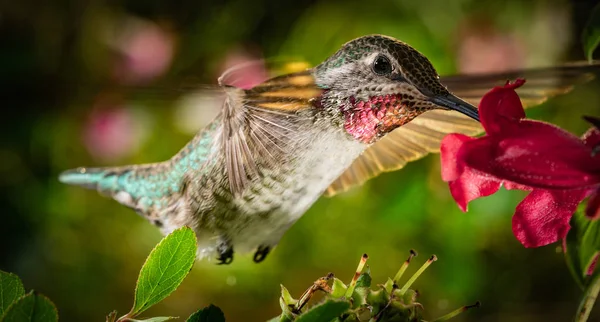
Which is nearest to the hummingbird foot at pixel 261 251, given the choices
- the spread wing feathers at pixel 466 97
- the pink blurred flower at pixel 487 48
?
the spread wing feathers at pixel 466 97

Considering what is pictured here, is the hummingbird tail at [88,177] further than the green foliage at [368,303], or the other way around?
the hummingbird tail at [88,177]

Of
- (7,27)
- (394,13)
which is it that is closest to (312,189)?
(394,13)

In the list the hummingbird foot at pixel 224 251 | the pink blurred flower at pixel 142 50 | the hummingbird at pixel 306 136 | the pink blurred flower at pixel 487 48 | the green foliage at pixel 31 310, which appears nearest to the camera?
the green foliage at pixel 31 310

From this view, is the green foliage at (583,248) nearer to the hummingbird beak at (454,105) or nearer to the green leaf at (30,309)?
the hummingbird beak at (454,105)

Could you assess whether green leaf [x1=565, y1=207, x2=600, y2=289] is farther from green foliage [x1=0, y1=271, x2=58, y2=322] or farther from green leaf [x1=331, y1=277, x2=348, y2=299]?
green foliage [x1=0, y1=271, x2=58, y2=322]

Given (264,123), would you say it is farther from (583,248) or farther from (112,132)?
(112,132)
